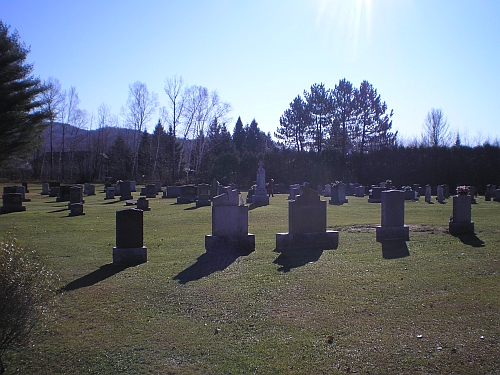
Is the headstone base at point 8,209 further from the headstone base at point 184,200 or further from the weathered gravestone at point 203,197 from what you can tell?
the weathered gravestone at point 203,197

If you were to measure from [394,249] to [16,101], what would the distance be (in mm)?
14306

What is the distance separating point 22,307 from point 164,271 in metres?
4.57

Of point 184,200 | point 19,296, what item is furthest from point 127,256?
point 184,200

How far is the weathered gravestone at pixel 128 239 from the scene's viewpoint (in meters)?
9.91

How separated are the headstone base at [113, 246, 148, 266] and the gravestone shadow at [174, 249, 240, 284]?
1.33m

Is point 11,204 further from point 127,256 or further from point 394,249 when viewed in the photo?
point 394,249

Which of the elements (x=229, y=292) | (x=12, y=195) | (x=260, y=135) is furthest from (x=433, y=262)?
(x=260, y=135)

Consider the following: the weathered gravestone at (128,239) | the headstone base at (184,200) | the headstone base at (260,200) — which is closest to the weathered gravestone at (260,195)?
the headstone base at (260,200)

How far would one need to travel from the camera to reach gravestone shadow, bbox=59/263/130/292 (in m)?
8.21

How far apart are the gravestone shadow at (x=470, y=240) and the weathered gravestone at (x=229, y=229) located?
215 inches

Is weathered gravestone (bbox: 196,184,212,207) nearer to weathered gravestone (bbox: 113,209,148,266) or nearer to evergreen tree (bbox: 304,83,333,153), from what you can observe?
weathered gravestone (bbox: 113,209,148,266)

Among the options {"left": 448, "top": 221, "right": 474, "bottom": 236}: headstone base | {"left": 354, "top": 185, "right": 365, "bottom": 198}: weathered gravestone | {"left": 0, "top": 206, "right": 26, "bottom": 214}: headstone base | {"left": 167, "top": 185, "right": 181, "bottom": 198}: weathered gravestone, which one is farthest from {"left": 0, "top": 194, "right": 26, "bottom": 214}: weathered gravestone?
{"left": 354, "top": 185, "right": 365, "bottom": 198}: weathered gravestone

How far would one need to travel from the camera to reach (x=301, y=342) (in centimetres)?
538

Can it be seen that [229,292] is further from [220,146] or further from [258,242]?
[220,146]
